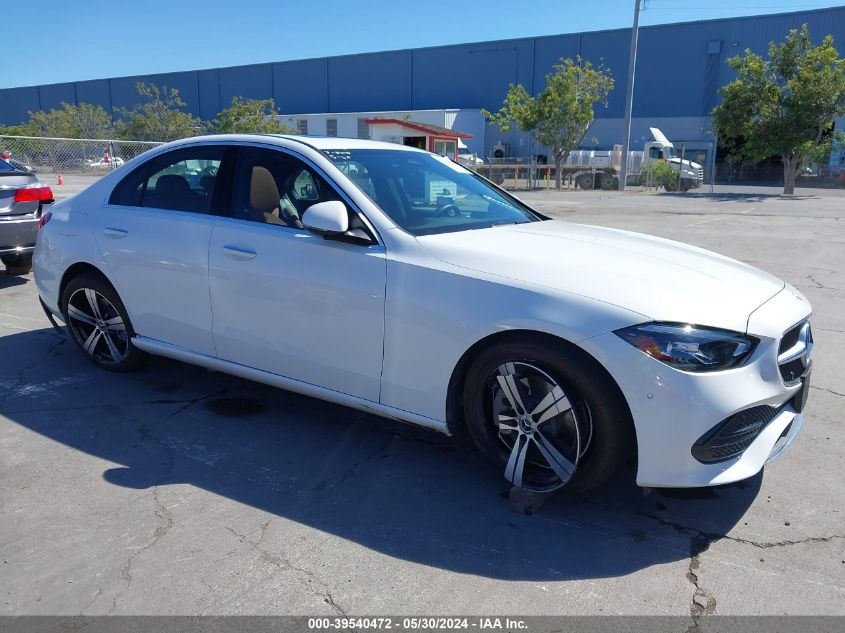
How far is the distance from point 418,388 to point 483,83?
5684 centimetres

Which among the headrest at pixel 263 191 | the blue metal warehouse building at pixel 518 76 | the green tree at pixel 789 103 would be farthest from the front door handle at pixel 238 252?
the blue metal warehouse building at pixel 518 76

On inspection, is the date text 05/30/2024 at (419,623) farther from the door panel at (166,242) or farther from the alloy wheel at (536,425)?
the door panel at (166,242)

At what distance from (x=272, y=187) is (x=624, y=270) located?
2110mm

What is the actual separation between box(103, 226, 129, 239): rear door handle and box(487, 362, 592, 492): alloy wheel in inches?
109

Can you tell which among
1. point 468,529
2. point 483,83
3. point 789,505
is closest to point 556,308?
point 468,529

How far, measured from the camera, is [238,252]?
3.84 metres

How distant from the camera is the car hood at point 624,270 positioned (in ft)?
9.27

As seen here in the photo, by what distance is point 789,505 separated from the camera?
3.21 metres

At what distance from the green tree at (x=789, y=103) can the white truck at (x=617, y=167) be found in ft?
14.8

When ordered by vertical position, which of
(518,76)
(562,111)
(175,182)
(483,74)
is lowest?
(175,182)

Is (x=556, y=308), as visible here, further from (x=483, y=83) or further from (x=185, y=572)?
(x=483, y=83)

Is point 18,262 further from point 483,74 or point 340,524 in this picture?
point 483,74

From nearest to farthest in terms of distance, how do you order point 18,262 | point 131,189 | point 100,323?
point 131,189 → point 100,323 → point 18,262

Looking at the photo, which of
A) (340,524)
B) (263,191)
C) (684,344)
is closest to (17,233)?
(263,191)
